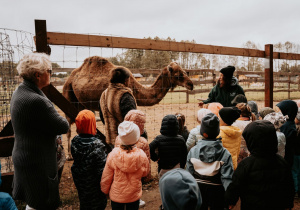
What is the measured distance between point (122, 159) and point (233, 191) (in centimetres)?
114

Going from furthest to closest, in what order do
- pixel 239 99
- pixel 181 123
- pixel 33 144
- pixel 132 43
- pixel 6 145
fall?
pixel 132 43
pixel 239 99
pixel 181 123
pixel 6 145
pixel 33 144

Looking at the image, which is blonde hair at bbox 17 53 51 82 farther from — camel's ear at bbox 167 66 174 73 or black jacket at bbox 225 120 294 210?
camel's ear at bbox 167 66 174 73

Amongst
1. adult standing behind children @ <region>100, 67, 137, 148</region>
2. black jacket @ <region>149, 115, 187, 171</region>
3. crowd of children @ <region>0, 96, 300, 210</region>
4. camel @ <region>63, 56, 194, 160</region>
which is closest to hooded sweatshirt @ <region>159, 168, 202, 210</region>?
crowd of children @ <region>0, 96, 300, 210</region>

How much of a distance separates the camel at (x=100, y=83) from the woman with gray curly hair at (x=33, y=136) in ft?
12.1

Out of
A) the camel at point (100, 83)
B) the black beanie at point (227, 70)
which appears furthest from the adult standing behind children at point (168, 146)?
the camel at point (100, 83)

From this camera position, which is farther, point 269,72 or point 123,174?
point 269,72

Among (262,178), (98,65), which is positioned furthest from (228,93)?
(98,65)

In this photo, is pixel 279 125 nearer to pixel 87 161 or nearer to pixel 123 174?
pixel 123 174

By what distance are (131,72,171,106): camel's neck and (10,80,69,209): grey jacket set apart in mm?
4096

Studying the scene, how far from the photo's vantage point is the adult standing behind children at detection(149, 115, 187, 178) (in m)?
2.95

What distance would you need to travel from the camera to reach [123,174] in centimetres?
251

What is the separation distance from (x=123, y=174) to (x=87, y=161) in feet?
1.43

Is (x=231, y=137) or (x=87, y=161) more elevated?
(x=231, y=137)

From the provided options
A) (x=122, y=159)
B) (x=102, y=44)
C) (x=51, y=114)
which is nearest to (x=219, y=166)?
(x=122, y=159)
